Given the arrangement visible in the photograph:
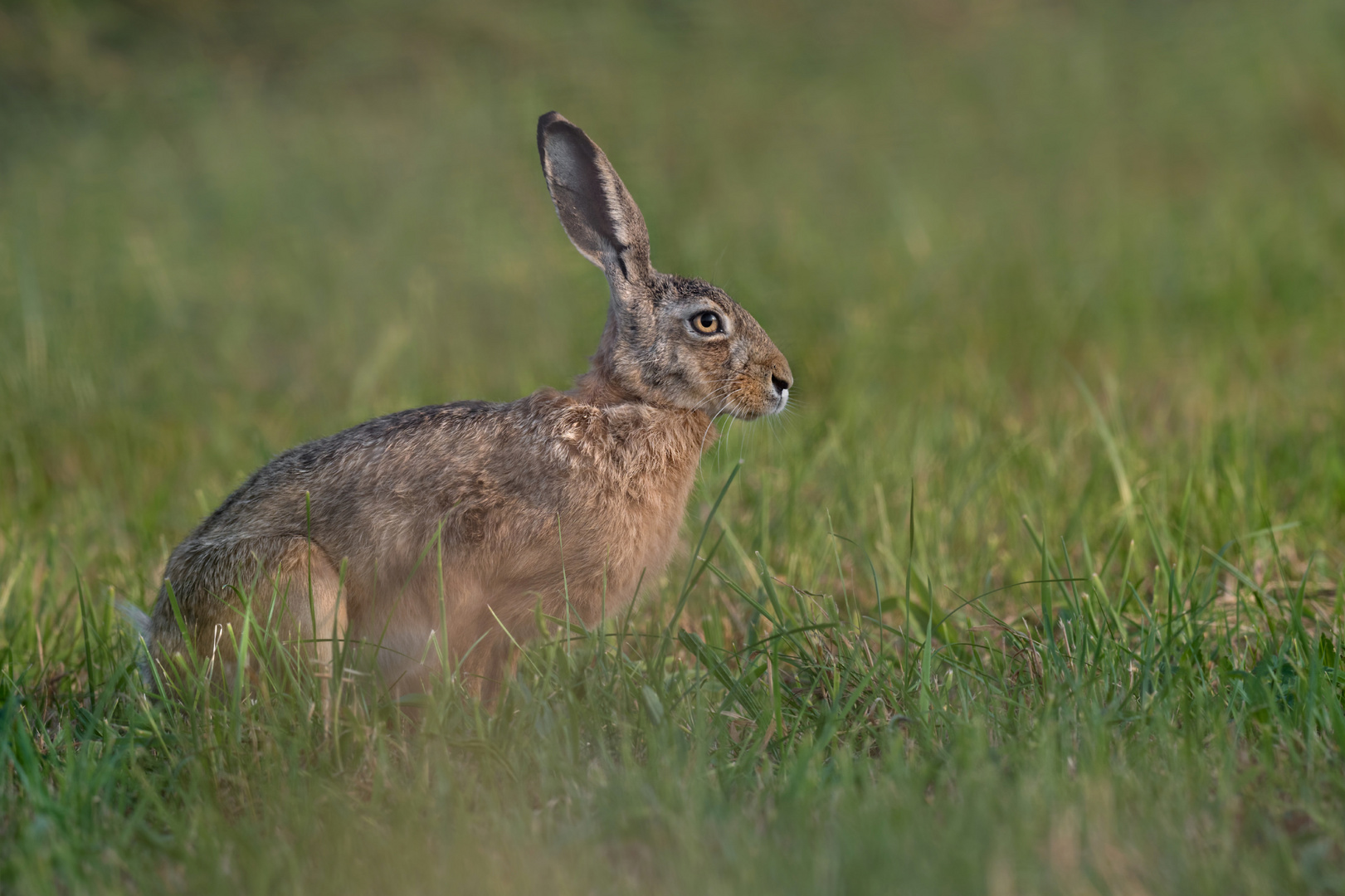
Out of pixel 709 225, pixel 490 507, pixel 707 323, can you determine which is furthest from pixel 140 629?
pixel 709 225

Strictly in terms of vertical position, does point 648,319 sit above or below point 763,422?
above

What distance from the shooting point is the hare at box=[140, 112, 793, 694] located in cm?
339

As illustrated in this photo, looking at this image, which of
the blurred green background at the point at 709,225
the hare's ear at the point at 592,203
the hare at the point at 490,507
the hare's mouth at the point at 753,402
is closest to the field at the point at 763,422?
the blurred green background at the point at 709,225

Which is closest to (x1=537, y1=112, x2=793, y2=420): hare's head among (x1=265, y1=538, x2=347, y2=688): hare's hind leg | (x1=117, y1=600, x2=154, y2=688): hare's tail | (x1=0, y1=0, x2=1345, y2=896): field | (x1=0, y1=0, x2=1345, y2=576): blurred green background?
(x1=0, y1=0, x2=1345, y2=896): field

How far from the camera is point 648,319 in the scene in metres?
3.80

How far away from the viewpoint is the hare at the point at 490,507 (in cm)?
339

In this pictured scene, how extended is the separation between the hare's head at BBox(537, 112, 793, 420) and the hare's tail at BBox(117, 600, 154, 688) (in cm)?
145

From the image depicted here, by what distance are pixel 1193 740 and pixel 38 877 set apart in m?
2.19

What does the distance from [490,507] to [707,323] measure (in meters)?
0.83

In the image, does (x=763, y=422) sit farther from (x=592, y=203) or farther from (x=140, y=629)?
(x=140, y=629)

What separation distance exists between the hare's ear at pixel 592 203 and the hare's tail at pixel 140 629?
163cm

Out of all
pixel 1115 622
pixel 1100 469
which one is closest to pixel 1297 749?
pixel 1115 622

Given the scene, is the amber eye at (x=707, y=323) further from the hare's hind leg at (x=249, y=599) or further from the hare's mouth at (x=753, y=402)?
the hare's hind leg at (x=249, y=599)

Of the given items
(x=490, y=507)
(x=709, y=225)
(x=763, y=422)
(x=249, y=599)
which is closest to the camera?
(x=249, y=599)
